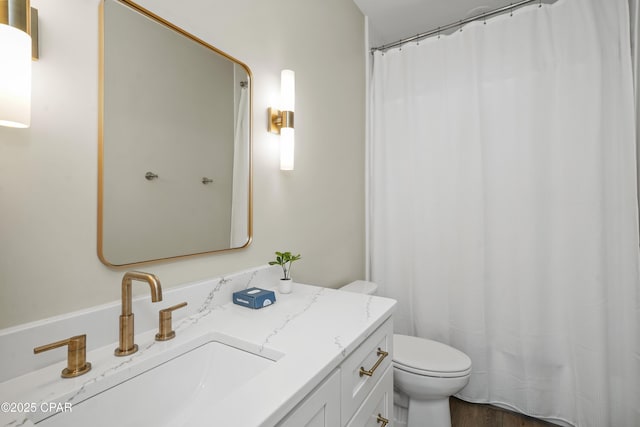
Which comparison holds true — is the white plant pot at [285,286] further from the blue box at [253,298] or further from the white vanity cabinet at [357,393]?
the white vanity cabinet at [357,393]

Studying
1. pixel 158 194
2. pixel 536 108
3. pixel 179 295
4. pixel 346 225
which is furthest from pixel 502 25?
pixel 179 295

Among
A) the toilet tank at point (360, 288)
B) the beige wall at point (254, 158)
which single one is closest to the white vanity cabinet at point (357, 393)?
the beige wall at point (254, 158)

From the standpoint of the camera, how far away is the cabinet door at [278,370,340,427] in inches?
25.1

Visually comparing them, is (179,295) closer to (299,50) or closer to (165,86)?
(165,86)

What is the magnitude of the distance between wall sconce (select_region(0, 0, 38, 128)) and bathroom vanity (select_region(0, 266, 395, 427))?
0.45 metres

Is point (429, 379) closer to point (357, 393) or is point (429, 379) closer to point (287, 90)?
point (357, 393)

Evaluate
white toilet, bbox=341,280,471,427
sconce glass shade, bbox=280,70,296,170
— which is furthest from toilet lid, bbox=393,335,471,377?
sconce glass shade, bbox=280,70,296,170

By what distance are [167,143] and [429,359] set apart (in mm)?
1514

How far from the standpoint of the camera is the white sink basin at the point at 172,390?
2.10ft

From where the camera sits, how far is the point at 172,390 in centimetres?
78

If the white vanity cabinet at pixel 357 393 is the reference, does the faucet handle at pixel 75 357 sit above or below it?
above

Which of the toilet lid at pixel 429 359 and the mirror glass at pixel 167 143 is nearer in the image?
the mirror glass at pixel 167 143

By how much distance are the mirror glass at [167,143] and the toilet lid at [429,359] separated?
1.01 metres

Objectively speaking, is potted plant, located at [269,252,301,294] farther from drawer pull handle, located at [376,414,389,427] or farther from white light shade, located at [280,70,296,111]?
white light shade, located at [280,70,296,111]
